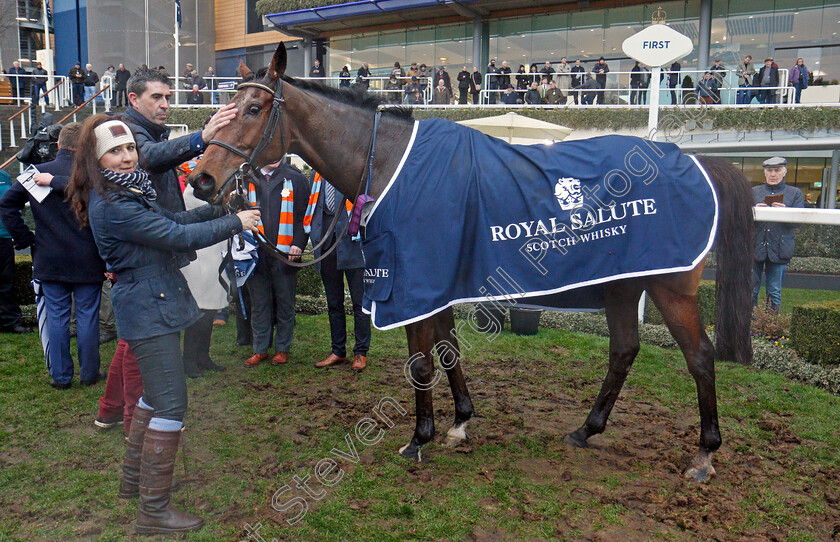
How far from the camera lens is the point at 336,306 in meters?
5.63

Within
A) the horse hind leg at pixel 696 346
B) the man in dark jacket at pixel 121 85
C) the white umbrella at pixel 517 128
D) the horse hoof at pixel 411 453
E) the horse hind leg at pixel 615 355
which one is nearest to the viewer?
the horse hind leg at pixel 696 346

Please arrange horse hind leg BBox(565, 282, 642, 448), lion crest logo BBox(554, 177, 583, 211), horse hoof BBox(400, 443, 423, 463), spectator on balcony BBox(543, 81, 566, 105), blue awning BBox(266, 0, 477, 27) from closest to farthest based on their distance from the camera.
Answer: lion crest logo BBox(554, 177, 583, 211) → horse hoof BBox(400, 443, 423, 463) → horse hind leg BBox(565, 282, 642, 448) → spectator on balcony BBox(543, 81, 566, 105) → blue awning BBox(266, 0, 477, 27)

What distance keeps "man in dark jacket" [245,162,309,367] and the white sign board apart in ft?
13.9

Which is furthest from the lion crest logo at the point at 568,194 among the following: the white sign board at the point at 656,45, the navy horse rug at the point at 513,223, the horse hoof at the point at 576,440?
the white sign board at the point at 656,45

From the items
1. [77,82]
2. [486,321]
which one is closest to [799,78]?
[486,321]

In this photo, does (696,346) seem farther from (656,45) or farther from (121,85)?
(121,85)

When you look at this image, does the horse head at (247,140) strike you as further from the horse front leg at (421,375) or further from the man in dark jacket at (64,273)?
the man in dark jacket at (64,273)

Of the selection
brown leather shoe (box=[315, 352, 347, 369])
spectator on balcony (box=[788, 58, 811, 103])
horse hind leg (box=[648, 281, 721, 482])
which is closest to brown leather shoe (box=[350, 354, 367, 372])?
brown leather shoe (box=[315, 352, 347, 369])

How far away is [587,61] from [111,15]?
21007 millimetres

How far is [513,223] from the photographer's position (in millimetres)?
3301

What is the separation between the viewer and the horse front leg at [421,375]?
3410 mm

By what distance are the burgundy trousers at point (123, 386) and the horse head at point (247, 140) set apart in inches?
44.3

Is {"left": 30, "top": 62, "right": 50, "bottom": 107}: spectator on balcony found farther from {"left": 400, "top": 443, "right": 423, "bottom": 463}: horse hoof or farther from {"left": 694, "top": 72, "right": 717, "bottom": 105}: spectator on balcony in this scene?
{"left": 694, "top": 72, "right": 717, "bottom": 105}: spectator on balcony

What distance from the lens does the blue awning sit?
75.1 feet
